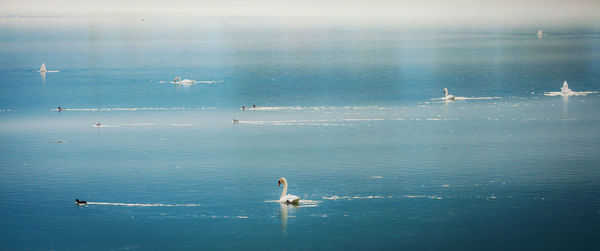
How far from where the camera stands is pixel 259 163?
63625mm

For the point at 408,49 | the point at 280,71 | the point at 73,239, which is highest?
the point at 408,49

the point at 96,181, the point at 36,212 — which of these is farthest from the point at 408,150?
the point at 36,212

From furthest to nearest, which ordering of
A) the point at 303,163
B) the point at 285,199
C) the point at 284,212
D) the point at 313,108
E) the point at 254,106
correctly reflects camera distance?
the point at 254,106 < the point at 313,108 < the point at 303,163 < the point at 285,199 < the point at 284,212

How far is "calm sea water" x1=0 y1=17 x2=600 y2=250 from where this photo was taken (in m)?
45.9

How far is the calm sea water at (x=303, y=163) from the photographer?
4594 centimetres

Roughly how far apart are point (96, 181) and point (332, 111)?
35620mm

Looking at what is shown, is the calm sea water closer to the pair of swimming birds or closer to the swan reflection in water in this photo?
the swan reflection in water

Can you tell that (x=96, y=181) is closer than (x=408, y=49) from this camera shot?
Yes

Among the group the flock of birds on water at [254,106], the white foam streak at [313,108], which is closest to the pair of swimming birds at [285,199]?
the flock of birds on water at [254,106]

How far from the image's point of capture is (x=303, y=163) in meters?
62.6

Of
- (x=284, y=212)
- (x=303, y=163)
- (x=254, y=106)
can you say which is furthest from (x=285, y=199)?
(x=254, y=106)

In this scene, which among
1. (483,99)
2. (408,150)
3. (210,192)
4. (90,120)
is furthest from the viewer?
(483,99)

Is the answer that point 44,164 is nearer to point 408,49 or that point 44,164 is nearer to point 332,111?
point 332,111

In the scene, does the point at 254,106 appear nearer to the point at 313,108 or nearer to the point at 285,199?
the point at 313,108
